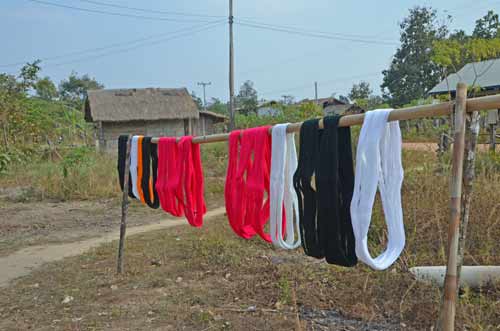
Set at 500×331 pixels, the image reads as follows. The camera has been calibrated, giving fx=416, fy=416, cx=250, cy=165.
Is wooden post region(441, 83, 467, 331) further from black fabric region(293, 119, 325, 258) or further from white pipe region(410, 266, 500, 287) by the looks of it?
white pipe region(410, 266, 500, 287)

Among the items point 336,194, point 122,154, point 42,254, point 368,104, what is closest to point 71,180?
point 42,254

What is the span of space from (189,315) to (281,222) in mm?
1165

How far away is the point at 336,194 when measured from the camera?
1778 mm

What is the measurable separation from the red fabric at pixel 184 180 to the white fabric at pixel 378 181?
1.52 meters

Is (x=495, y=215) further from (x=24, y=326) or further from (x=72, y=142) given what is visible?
(x=72, y=142)

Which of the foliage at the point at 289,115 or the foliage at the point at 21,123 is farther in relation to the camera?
the foliage at the point at 21,123

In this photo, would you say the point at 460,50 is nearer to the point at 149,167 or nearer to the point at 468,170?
the point at 149,167

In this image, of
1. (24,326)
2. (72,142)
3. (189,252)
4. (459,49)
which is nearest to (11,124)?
(72,142)

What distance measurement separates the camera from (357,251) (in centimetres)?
169

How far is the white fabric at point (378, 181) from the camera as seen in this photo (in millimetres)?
1670

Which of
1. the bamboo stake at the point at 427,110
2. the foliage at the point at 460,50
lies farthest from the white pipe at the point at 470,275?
the foliage at the point at 460,50

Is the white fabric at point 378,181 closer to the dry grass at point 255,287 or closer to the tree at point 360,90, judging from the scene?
the dry grass at point 255,287

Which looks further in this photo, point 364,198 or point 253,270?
point 253,270

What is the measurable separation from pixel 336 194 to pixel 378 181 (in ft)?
0.60
